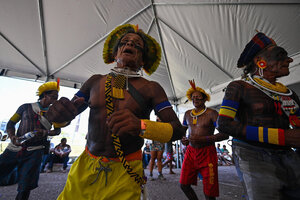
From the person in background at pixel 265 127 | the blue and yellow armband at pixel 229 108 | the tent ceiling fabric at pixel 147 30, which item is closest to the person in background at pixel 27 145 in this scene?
the blue and yellow armband at pixel 229 108

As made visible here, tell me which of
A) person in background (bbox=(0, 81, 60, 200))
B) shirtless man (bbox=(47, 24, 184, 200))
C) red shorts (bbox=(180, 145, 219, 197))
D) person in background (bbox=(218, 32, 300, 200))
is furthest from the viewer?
red shorts (bbox=(180, 145, 219, 197))

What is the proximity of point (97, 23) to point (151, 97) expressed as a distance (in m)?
4.71

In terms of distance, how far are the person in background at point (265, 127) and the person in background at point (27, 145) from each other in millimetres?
2584

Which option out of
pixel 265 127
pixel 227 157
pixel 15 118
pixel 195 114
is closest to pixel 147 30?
pixel 195 114

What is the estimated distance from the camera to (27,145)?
7.66ft

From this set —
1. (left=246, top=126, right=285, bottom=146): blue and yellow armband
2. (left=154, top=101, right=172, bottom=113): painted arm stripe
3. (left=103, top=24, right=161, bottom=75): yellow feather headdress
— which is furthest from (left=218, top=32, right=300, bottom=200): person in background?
(left=103, top=24, right=161, bottom=75): yellow feather headdress

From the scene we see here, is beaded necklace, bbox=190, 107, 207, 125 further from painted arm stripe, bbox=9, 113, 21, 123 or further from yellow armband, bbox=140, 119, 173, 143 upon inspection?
painted arm stripe, bbox=9, 113, 21, 123

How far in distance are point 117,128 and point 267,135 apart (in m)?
1.15

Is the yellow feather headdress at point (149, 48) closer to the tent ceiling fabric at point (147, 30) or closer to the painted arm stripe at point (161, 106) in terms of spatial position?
the painted arm stripe at point (161, 106)

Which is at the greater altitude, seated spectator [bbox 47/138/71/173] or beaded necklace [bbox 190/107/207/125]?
beaded necklace [bbox 190/107/207/125]

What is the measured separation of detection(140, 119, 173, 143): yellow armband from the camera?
30.6 inches

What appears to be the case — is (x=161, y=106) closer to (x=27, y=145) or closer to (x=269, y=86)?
(x=269, y=86)

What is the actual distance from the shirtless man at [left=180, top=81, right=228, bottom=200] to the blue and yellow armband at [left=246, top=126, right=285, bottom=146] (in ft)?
4.38

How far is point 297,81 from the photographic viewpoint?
4379 mm
